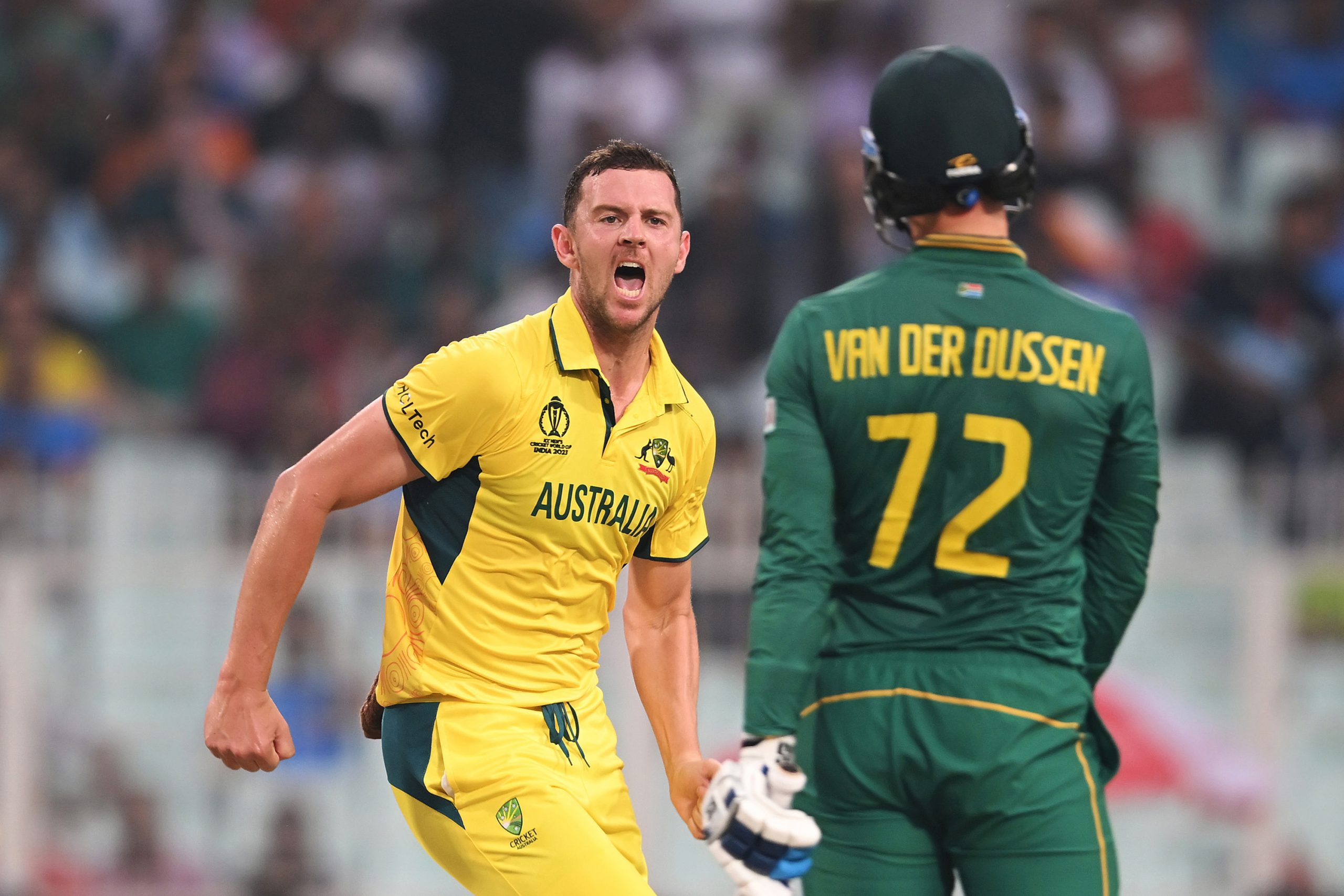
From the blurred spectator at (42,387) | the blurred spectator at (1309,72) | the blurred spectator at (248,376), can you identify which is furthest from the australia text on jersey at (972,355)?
the blurred spectator at (1309,72)

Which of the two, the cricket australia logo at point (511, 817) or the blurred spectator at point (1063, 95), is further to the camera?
the blurred spectator at point (1063, 95)

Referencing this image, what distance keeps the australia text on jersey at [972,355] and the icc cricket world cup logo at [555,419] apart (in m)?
0.69

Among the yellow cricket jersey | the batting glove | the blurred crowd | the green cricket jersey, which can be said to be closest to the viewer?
the batting glove

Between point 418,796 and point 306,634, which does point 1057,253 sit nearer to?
point 306,634

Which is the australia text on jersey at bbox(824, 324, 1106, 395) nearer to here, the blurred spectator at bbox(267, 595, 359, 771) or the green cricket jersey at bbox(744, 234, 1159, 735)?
the green cricket jersey at bbox(744, 234, 1159, 735)

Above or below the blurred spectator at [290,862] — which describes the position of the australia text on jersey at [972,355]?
above

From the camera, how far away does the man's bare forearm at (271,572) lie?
3.57 meters

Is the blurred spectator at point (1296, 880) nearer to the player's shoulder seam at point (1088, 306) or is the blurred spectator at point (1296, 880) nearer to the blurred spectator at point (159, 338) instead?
the player's shoulder seam at point (1088, 306)

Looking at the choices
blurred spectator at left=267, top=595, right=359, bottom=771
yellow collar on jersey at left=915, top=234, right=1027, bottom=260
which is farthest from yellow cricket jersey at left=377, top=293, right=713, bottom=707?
blurred spectator at left=267, top=595, right=359, bottom=771

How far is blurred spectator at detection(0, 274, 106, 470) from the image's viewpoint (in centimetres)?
962

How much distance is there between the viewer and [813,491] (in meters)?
3.31

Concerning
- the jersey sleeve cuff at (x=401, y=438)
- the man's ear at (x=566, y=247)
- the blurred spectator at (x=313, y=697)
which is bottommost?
the blurred spectator at (x=313, y=697)

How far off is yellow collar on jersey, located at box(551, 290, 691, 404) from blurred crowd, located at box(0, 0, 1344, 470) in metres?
5.88

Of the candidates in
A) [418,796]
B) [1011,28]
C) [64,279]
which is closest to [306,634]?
[64,279]
